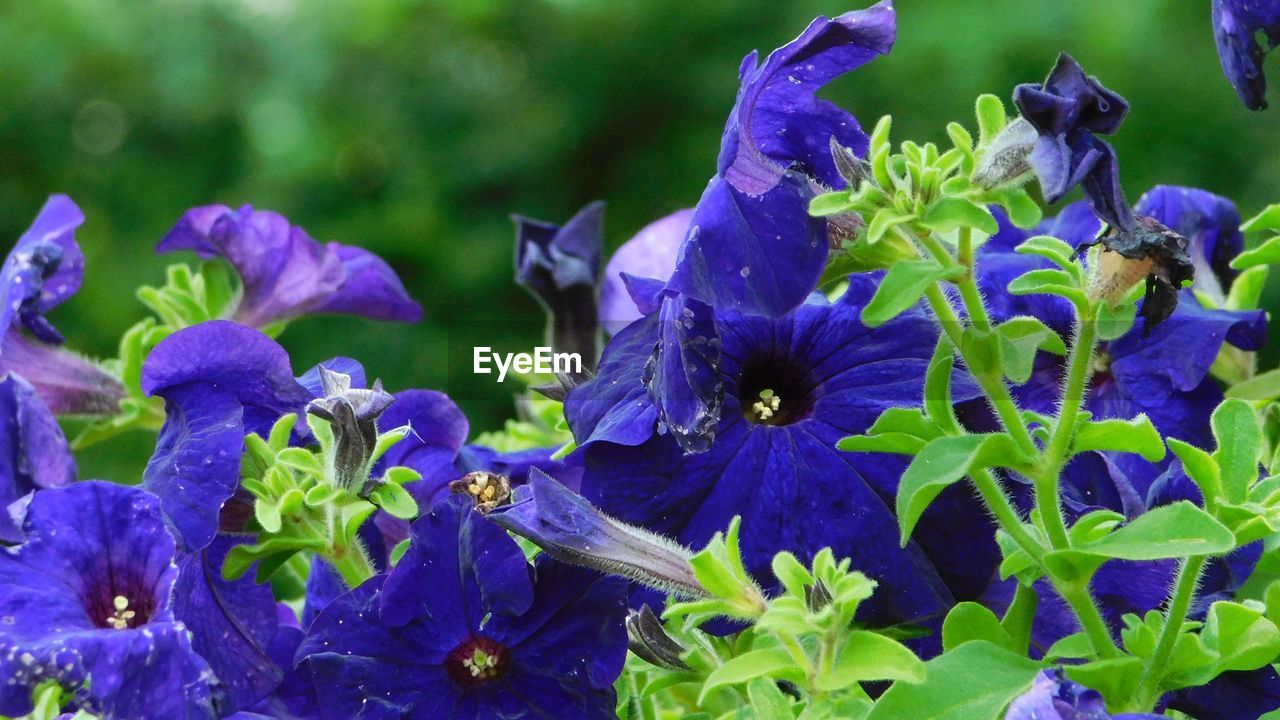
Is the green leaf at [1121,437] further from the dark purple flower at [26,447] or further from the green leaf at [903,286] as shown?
the dark purple flower at [26,447]

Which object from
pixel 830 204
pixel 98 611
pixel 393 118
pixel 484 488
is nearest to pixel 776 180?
pixel 830 204

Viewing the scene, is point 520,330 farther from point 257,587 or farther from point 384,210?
point 384,210

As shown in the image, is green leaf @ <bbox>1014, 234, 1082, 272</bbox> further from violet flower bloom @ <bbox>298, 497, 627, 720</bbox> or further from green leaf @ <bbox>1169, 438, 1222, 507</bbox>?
violet flower bloom @ <bbox>298, 497, 627, 720</bbox>

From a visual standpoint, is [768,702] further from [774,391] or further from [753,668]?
[774,391]

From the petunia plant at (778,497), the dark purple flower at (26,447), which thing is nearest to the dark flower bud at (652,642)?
the petunia plant at (778,497)

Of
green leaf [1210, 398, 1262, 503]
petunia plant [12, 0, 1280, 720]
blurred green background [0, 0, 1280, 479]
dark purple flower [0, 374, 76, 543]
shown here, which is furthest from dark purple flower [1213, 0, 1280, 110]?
blurred green background [0, 0, 1280, 479]
